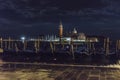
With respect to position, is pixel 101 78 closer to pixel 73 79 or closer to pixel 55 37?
pixel 73 79

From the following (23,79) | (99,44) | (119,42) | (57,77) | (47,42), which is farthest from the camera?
(99,44)


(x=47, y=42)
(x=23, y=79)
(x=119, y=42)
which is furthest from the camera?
(x=47, y=42)

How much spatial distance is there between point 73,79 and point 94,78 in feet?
4.13

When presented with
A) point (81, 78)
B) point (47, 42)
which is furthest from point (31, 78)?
Result: point (47, 42)

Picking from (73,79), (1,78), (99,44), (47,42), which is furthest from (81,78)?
(99,44)

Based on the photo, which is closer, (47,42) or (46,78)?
(46,78)

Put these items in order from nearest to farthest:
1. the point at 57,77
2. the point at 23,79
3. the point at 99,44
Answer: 1. the point at 23,79
2. the point at 57,77
3. the point at 99,44

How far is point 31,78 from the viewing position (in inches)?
603

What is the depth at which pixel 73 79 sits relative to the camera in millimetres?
15102

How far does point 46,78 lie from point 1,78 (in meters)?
2.32

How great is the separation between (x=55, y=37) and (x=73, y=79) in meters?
101

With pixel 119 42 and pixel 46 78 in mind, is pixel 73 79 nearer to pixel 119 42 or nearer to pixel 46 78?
pixel 46 78

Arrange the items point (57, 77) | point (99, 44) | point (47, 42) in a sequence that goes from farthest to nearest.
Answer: point (99, 44) < point (47, 42) < point (57, 77)

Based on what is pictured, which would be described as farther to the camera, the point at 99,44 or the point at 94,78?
the point at 99,44
